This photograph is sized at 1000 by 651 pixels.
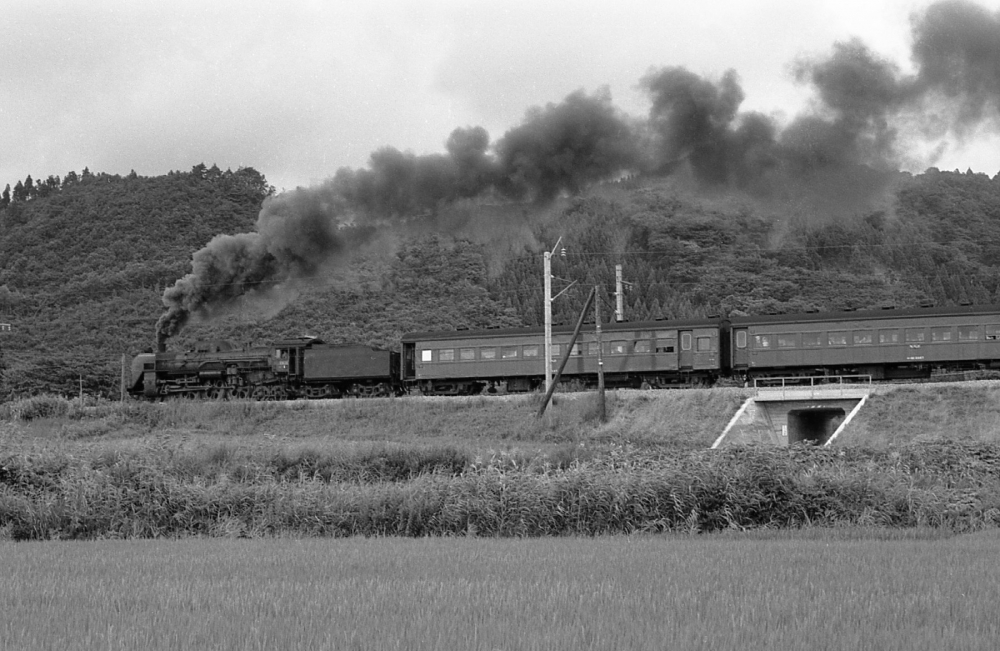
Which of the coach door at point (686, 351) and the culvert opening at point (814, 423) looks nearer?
the culvert opening at point (814, 423)

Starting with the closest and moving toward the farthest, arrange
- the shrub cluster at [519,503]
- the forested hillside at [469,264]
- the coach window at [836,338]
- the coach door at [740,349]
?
the shrub cluster at [519,503] < the coach window at [836,338] < the coach door at [740,349] < the forested hillside at [469,264]

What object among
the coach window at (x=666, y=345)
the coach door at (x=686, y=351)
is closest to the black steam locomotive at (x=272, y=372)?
the coach window at (x=666, y=345)

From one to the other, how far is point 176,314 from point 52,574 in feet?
131

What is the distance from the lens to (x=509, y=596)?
985 cm

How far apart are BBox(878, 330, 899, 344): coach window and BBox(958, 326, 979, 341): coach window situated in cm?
224

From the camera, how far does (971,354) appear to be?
41250 mm

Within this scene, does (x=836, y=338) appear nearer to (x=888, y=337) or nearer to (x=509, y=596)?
(x=888, y=337)

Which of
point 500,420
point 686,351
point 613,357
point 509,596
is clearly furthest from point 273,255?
point 509,596

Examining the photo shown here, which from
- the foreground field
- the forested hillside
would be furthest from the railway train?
the foreground field

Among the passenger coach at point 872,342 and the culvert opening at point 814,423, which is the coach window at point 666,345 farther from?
the culvert opening at point 814,423

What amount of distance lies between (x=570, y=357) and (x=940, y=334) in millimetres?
15200

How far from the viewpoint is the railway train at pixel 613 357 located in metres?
42.1

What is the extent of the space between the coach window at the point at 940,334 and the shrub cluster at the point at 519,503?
23272 millimetres

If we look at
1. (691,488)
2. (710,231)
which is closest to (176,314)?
(691,488)
